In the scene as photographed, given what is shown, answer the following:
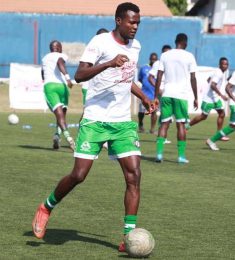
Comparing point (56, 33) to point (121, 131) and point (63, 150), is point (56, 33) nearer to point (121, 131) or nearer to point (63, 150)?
point (63, 150)

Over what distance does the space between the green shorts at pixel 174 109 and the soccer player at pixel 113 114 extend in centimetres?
684

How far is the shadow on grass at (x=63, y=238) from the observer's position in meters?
8.45

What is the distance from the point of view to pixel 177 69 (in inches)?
611

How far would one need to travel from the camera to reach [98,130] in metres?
8.41

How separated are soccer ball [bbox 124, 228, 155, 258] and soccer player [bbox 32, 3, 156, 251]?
0.24 meters

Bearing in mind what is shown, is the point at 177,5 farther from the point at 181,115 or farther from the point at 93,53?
the point at 93,53

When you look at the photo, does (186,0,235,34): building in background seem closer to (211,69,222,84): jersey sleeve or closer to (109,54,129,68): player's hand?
(211,69,222,84): jersey sleeve

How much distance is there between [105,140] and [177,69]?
23.8ft

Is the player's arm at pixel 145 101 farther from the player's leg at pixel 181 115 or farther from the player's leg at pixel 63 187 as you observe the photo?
the player's leg at pixel 181 115

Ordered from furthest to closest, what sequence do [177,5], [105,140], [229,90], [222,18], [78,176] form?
1. [177,5]
2. [222,18]
3. [229,90]
4. [105,140]
5. [78,176]

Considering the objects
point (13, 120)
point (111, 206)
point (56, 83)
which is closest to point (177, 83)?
point (56, 83)

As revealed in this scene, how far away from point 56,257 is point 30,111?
24.5 m

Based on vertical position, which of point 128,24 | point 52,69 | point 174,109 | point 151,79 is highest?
point 128,24

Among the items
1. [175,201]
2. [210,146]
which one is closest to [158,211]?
[175,201]
